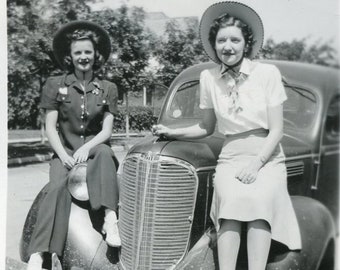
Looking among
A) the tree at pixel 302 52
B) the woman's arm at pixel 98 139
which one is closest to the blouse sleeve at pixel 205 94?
the tree at pixel 302 52

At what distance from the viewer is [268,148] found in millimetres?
2303

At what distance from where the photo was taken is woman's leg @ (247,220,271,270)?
2.21m

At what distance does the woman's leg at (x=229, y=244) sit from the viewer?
2242 millimetres

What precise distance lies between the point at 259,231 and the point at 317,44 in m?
1.08

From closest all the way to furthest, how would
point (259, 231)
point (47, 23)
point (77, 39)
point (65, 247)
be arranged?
point (259, 231) < point (65, 247) < point (77, 39) < point (47, 23)

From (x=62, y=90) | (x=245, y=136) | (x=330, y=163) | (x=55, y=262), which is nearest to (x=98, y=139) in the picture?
(x=62, y=90)

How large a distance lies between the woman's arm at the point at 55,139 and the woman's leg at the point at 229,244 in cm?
116

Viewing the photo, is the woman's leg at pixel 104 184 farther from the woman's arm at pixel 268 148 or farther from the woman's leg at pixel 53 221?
the woman's arm at pixel 268 148

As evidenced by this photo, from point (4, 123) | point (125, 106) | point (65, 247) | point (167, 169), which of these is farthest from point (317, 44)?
point (4, 123)

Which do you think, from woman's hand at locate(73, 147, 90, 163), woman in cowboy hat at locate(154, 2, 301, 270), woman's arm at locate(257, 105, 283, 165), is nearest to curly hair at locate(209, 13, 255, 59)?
woman in cowboy hat at locate(154, 2, 301, 270)

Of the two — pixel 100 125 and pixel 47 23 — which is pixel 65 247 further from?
pixel 47 23

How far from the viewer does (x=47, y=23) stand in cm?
415

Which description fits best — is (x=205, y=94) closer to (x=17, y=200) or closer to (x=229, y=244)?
(x=229, y=244)

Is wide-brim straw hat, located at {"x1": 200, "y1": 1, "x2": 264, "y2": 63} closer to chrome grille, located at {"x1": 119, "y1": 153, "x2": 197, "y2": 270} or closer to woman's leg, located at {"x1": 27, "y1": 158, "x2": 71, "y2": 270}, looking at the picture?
chrome grille, located at {"x1": 119, "y1": 153, "x2": 197, "y2": 270}
